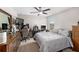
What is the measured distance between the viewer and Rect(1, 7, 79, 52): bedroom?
147 cm

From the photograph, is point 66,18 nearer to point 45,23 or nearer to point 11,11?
point 45,23

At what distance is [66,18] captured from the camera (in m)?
1.53

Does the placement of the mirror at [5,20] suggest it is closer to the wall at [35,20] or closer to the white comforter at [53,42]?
the wall at [35,20]

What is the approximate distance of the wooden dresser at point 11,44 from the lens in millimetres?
1324

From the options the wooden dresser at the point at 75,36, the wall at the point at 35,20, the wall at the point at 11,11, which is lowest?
the wooden dresser at the point at 75,36

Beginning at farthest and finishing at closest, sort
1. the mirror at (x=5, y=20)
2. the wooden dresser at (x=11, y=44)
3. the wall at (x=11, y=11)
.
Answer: the mirror at (x=5, y=20), the wall at (x=11, y=11), the wooden dresser at (x=11, y=44)

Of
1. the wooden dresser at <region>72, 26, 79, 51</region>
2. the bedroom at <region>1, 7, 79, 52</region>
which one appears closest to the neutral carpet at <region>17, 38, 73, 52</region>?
the bedroom at <region>1, 7, 79, 52</region>

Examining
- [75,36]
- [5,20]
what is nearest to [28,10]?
[5,20]

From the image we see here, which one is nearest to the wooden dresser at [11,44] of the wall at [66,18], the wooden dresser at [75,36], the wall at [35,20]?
the wall at [35,20]

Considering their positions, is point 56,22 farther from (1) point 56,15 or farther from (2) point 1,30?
(2) point 1,30

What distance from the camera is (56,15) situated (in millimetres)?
1579

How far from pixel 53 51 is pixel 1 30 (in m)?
0.93

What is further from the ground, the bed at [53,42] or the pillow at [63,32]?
the pillow at [63,32]

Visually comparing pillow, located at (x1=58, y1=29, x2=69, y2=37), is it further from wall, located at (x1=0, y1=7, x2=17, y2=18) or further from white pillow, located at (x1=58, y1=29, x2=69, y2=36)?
wall, located at (x1=0, y1=7, x2=17, y2=18)
